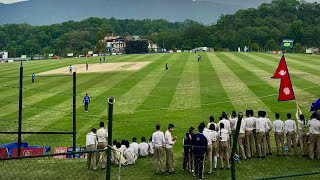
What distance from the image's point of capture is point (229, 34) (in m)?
146

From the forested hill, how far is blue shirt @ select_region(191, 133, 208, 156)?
4634 inches

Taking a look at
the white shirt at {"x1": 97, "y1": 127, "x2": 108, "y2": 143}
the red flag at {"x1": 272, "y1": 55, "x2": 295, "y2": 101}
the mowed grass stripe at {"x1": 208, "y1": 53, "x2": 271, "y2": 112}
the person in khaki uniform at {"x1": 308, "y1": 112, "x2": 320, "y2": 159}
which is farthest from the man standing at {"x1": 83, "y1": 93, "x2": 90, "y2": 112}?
the person in khaki uniform at {"x1": 308, "y1": 112, "x2": 320, "y2": 159}

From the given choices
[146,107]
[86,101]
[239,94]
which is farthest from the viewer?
[239,94]

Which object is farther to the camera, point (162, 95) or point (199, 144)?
point (162, 95)

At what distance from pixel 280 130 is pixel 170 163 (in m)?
4.62

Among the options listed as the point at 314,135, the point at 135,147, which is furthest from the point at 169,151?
the point at 314,135

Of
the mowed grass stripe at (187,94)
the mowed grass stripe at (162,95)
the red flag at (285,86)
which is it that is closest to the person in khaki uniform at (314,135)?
the red flag at (285,86)

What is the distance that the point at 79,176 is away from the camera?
1309 centimetres

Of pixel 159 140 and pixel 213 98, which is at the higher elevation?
pixel 213 98

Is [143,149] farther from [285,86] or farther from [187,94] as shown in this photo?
[187,94]

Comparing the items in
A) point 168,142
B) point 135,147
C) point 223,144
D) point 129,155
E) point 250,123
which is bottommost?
point 129,155

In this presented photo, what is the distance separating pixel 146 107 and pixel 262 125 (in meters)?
13.5

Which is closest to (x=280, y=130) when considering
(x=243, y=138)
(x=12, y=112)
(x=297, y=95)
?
(x=243, y=138)

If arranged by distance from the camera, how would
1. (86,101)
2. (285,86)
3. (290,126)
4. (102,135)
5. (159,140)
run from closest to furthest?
1. (159,140)
2. (102,135)
3. (290,126)
4. (285,86)
5. (86,101)
